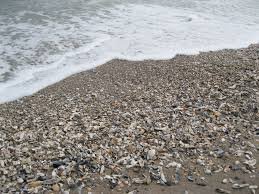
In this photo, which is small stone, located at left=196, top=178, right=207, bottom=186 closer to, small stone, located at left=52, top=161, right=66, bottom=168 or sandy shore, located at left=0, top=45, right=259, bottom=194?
sandy shore, located at left=0, top=45, right=259, bottom=194

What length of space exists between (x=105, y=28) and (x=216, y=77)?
992cm

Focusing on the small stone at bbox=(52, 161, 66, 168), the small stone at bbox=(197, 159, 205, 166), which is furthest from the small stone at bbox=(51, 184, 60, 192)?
the small stone at bbox=(197, 159, 205, 166)

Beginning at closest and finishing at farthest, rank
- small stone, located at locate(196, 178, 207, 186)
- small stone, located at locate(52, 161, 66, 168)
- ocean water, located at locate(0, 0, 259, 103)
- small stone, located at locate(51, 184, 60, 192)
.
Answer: small stone, located at locate(51, 184, 60, 192), small stone, located at locate(196, 178, 207, 186), small stone, located at locate(52, 161, 66, 168), ocean water, located at locate(0, 0, 259, 103)

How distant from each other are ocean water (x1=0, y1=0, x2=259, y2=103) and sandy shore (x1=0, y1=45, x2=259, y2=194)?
7.09 feet

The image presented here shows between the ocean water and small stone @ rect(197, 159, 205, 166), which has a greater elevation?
the ocean water

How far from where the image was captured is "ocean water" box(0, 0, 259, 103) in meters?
13.1

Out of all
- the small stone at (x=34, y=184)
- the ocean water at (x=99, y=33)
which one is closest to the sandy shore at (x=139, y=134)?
the small stone at (x=34, y=184)

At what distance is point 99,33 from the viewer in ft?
58.4

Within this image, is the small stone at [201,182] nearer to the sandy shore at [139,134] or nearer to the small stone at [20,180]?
the sandy shore at [139,134]

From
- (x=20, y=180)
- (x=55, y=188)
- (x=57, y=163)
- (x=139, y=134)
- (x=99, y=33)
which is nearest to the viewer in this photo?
(x=55, y=188)

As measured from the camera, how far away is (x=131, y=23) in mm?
20016

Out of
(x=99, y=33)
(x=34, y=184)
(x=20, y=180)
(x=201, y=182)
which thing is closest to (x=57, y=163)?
(x=34, y=184)

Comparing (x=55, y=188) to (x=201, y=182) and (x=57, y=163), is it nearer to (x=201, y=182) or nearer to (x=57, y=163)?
(x=57, y=163)

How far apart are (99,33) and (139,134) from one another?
36.7ft
